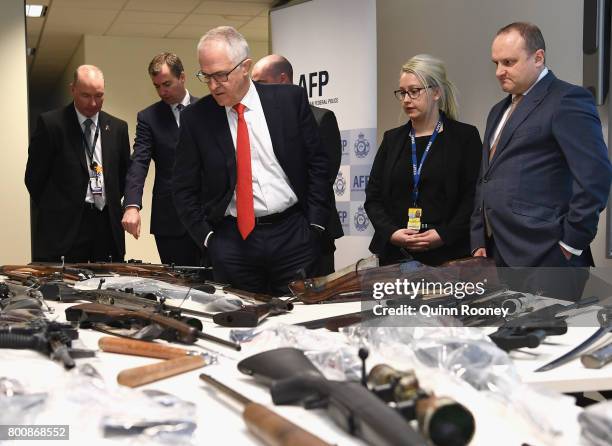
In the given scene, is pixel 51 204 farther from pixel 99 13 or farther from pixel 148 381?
pixel 99 13

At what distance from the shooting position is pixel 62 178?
464 cm

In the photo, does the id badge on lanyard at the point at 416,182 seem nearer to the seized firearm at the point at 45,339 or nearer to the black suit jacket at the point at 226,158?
the black suit jacket at the point at 226,158

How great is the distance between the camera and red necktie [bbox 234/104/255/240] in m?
3.06

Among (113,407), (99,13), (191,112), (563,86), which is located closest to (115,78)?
(99,13)

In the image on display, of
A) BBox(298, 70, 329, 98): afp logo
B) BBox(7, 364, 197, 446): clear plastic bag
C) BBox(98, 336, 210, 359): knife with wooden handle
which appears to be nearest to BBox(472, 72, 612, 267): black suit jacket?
BBox(98, 336, 210, 359): knife with wooden handle

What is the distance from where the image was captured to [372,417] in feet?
3.56

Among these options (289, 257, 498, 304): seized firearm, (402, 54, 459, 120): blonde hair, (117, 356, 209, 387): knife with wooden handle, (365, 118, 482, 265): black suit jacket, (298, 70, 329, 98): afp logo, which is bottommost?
(117, 356, 209, 387): knife with wooden handle

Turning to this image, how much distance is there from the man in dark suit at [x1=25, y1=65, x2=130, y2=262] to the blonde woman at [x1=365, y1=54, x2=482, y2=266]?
→ 1693 millimetres

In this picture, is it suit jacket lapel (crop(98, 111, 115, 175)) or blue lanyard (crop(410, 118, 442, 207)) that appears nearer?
blue lanyard (crop(410, 118, 442, 207))

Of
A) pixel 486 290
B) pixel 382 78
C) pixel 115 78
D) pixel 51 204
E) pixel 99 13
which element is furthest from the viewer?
pixel 115 78

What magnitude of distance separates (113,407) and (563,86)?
2531mm

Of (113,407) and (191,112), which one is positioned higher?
(191,112)

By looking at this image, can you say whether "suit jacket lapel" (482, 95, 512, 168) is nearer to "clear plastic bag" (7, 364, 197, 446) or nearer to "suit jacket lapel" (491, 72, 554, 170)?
"suit jacket lapel" (491, 72, 554, 170)

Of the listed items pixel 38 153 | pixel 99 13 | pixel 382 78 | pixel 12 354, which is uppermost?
pixel 99 13
